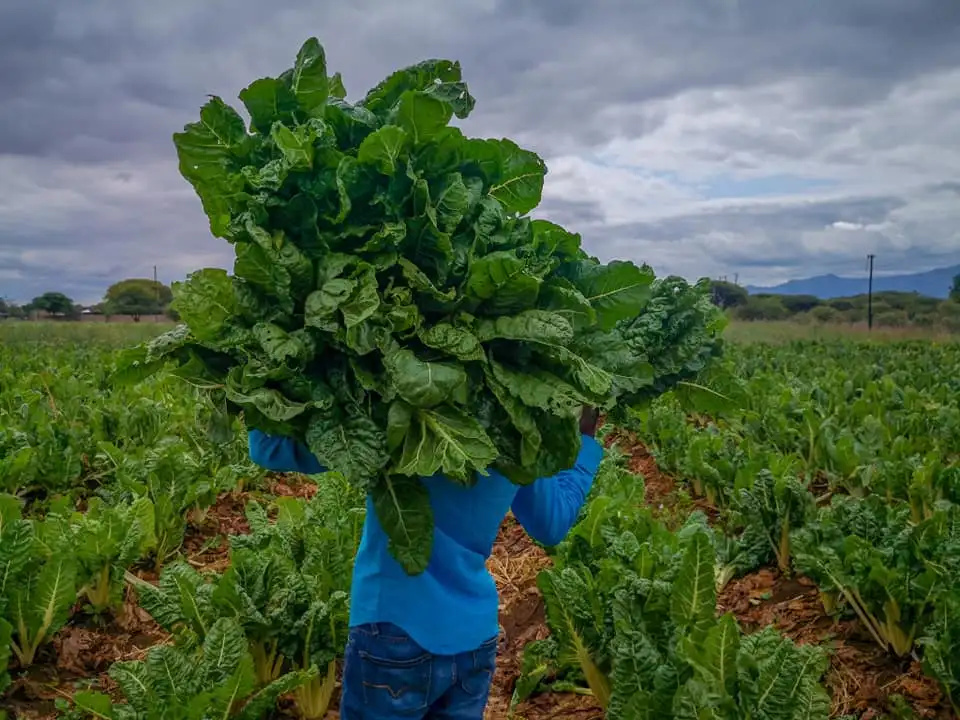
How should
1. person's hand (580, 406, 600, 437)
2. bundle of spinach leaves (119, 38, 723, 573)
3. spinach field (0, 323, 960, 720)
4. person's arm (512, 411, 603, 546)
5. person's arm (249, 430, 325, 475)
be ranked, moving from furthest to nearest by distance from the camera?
spinach field (0, 323, 960, 720)
person's hand (580, 406, 600, 437)
person's arm (512, 411, 603, 546)
person's arm (249, 430, 325, 475)
bundle of spinach leaves (119, 38, 723, 573)

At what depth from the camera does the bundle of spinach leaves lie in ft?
6.44

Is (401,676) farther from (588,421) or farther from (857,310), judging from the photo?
(857,310)

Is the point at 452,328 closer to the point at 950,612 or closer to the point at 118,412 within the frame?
the point at 950,612

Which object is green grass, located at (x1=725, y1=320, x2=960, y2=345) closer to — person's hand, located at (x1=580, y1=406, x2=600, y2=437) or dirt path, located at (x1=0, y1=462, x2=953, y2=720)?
dirt path, located at (x1=0, y1=462, x2=953, y2=720)

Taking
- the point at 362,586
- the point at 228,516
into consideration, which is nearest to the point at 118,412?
the point at 228,516

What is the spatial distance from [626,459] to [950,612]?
5327mm

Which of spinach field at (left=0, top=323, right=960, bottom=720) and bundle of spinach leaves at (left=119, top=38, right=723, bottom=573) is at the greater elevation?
bundle of spinach leaves at (left=119, top=38, right=723, bottom=573)

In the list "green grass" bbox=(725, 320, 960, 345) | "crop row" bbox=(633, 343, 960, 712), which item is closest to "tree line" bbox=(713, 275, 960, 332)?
"green grass" bbox=(725, 320, 960, 345)

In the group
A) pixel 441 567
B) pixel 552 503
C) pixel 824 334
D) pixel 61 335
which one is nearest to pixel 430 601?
pixel 441 567

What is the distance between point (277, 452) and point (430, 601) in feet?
1.93

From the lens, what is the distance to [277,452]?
226 centimetres

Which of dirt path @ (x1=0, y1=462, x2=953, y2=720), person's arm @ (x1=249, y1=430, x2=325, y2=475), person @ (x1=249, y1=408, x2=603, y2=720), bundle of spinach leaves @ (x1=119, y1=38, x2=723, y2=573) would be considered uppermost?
bundle of spinach leaves @ (x1=119, y1=38, x2=723, y2=573)

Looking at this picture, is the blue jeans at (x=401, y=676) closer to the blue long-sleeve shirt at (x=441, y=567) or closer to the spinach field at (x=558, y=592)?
the blue long-sleeve shirt at (x=441, y=567)

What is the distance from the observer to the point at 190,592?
3.70 metres
